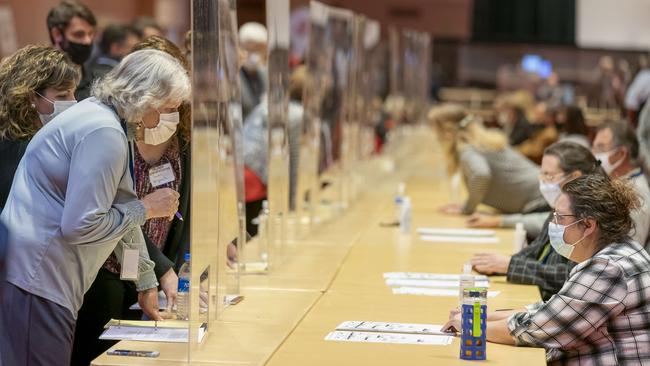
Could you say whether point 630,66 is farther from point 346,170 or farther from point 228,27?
point 228,27

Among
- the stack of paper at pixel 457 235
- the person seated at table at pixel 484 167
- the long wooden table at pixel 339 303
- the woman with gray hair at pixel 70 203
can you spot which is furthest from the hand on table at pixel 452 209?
the woman with gray hair at pixel 70 203

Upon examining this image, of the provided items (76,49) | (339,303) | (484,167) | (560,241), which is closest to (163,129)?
(339,303)

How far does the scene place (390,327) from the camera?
3.61 meters

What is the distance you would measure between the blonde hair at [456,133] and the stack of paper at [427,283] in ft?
7.94

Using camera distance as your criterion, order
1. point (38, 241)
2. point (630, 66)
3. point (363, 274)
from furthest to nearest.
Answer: point (630, 66), point (363, 274), point (38, 241)

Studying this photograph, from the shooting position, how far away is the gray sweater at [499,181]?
6.65m

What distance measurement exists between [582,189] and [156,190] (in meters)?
1.28

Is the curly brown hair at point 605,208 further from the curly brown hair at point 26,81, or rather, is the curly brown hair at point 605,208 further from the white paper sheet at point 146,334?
the curly brown hair at point 26,81

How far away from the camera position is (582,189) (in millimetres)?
3465

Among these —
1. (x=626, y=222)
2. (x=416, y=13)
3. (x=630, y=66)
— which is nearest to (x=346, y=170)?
(x=626, y=222)

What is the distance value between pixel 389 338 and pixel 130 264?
0.80 metres

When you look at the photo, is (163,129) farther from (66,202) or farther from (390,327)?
(390,327)

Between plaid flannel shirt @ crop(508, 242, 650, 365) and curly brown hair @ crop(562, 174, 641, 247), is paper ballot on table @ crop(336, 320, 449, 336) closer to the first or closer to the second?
plaid flannel shirt @ crop(508, 242, 650, 365)

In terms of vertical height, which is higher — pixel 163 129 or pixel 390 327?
pixel 163 129
